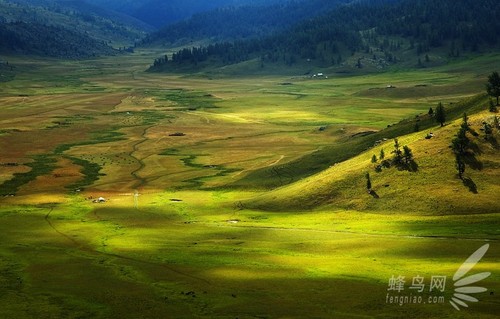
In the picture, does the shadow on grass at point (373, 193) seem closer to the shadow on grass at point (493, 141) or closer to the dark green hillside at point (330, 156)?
the shadow on grass at point (493, 141)

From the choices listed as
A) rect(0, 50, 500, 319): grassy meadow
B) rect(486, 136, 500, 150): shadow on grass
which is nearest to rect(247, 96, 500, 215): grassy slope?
rect(0, 50, 500, 319): grassy meadow

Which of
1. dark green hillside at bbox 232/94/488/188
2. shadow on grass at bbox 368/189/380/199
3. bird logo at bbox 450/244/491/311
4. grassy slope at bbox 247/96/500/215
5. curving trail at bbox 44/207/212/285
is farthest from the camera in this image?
dark green hillside at bbox 232/94/488/188

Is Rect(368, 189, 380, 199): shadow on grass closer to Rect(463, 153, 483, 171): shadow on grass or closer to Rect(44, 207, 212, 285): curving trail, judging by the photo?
Rect(463, 153, 483, 171): shadow on grass

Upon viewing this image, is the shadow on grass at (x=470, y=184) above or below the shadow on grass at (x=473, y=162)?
below

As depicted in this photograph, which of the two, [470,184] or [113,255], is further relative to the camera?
[470,184]

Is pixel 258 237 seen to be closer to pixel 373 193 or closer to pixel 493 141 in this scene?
pixel 373 193

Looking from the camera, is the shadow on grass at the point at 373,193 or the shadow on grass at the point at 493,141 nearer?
the shadow on grass at the point at 373,193

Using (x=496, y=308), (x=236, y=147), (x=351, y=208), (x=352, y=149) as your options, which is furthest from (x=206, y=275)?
(x=236, y=147)

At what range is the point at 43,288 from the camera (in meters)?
71.3

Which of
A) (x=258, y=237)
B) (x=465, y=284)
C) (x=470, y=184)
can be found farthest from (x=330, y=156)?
(x=465, y=284)

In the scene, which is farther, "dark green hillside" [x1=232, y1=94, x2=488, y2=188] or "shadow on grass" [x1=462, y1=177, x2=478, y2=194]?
"dark green hillside" [x1=232, y1=94, x2=488, y2=188]

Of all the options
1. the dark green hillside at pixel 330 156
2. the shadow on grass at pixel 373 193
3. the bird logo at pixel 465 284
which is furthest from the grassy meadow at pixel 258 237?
the shadow on grass at pixel 373 193

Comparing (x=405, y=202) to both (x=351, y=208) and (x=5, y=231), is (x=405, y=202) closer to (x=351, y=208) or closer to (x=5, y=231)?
(x=351, y=208)

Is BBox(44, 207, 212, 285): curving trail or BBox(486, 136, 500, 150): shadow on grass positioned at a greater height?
BBox(486, 136, 500, 150): shadow on grass
